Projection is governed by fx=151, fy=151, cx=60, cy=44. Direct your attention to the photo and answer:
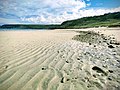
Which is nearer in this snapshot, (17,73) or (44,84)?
(44,84)

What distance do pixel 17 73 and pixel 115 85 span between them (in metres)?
2.50

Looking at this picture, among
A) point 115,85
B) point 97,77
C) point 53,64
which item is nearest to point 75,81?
point 97,77

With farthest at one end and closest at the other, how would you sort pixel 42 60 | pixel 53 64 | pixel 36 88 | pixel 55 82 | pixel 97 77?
1. pixel 42 60
2. pixel 53 64
3. pixel 97 77
4. pixel 55 82
5. pixel 36 88

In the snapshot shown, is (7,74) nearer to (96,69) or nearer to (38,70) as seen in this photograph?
(38,70)

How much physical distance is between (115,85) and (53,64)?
2.22 m

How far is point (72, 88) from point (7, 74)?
1.84 m

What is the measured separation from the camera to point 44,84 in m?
3.38

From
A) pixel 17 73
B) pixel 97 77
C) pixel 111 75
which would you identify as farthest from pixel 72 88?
pixel 17 73

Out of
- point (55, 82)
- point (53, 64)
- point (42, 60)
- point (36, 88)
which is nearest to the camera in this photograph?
point (36, 88)

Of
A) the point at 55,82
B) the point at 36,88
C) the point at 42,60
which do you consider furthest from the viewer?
the point at 42,60

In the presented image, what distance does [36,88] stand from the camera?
3.19m

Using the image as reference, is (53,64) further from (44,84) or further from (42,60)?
(44,84)

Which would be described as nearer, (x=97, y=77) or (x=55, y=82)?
(x=55, y=82)

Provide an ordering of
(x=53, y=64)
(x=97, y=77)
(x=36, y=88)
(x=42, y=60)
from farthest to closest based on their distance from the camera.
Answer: (x=42, y=60), (x=53, y=64), (x=97, y=77), (x=36, y=88)
